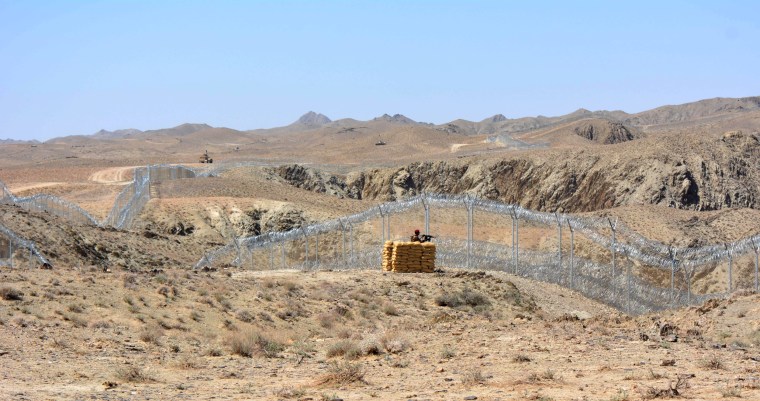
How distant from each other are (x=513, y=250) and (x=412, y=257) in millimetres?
5432

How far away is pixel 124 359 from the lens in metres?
18.2

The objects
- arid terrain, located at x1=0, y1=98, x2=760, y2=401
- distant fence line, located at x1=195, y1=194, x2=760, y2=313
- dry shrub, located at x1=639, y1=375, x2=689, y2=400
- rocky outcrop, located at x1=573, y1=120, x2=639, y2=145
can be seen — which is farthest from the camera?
rocky outcrop, located at x1=573, y1=120, x2=639, y2=145

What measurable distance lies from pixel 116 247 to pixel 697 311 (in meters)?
28.8

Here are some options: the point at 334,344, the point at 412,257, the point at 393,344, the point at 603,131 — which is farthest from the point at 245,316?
the point at 603,131

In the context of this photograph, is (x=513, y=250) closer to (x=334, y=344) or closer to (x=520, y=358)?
(x=334, y=344)

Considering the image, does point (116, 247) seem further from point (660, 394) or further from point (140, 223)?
point (660, 394)

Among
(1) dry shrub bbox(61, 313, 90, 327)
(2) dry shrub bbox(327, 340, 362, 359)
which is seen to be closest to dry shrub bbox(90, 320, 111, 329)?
(1) dry shrub bbox(61, 313, 90, 327)

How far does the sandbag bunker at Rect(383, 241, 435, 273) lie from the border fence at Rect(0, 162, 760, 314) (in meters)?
2.23

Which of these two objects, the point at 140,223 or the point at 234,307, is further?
the point at 140,223

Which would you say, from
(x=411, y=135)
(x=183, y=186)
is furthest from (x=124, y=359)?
(x=411, y=135)

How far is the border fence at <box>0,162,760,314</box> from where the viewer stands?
114 feet

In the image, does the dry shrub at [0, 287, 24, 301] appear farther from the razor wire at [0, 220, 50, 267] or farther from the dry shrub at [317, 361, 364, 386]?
the razor wire at [0, 220, 50, 267]

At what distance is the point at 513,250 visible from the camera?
3597cm

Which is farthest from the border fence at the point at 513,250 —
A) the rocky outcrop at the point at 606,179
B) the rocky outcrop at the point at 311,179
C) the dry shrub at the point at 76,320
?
the rocky outcrop at the point at 311,179
